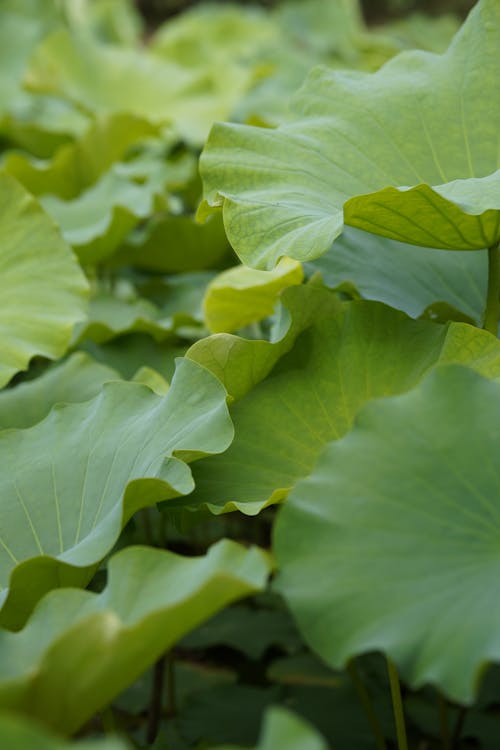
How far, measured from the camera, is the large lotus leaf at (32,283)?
1312 mm

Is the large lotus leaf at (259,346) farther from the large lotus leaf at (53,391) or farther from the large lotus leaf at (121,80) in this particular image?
the large lotus leaf at (121,80)

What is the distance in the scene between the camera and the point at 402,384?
1063mm

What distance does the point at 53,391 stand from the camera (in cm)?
135

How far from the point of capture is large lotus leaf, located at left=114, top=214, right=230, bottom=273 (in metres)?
1.89

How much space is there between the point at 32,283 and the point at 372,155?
482 millimetres

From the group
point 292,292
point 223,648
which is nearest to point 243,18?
point 223,648

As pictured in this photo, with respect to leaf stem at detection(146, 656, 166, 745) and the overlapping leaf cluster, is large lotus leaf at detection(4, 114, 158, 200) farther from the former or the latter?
leaf stem at detection(146, 656, 166, 745)

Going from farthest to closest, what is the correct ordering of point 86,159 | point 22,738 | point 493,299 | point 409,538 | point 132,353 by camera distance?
point 86,159 < point 132,353 < point 493,299 < point 409,538 < point 22,738

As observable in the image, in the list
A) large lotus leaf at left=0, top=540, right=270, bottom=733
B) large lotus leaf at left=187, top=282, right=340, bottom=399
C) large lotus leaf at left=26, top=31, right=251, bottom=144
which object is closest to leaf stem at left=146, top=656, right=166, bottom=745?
large lotus leaf at left=187, top=282, right=340, bottom=399

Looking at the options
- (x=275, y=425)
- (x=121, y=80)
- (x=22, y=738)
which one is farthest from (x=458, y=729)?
(x=121, y=80)

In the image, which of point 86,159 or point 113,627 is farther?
point 86,159

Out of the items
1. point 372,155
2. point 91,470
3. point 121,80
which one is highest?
point 372,155

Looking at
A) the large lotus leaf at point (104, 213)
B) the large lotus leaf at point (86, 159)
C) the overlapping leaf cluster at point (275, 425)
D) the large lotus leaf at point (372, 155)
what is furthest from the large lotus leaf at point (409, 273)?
the large lotus leaf at point (86, 159)

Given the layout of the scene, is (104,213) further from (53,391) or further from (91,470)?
(91,470)
